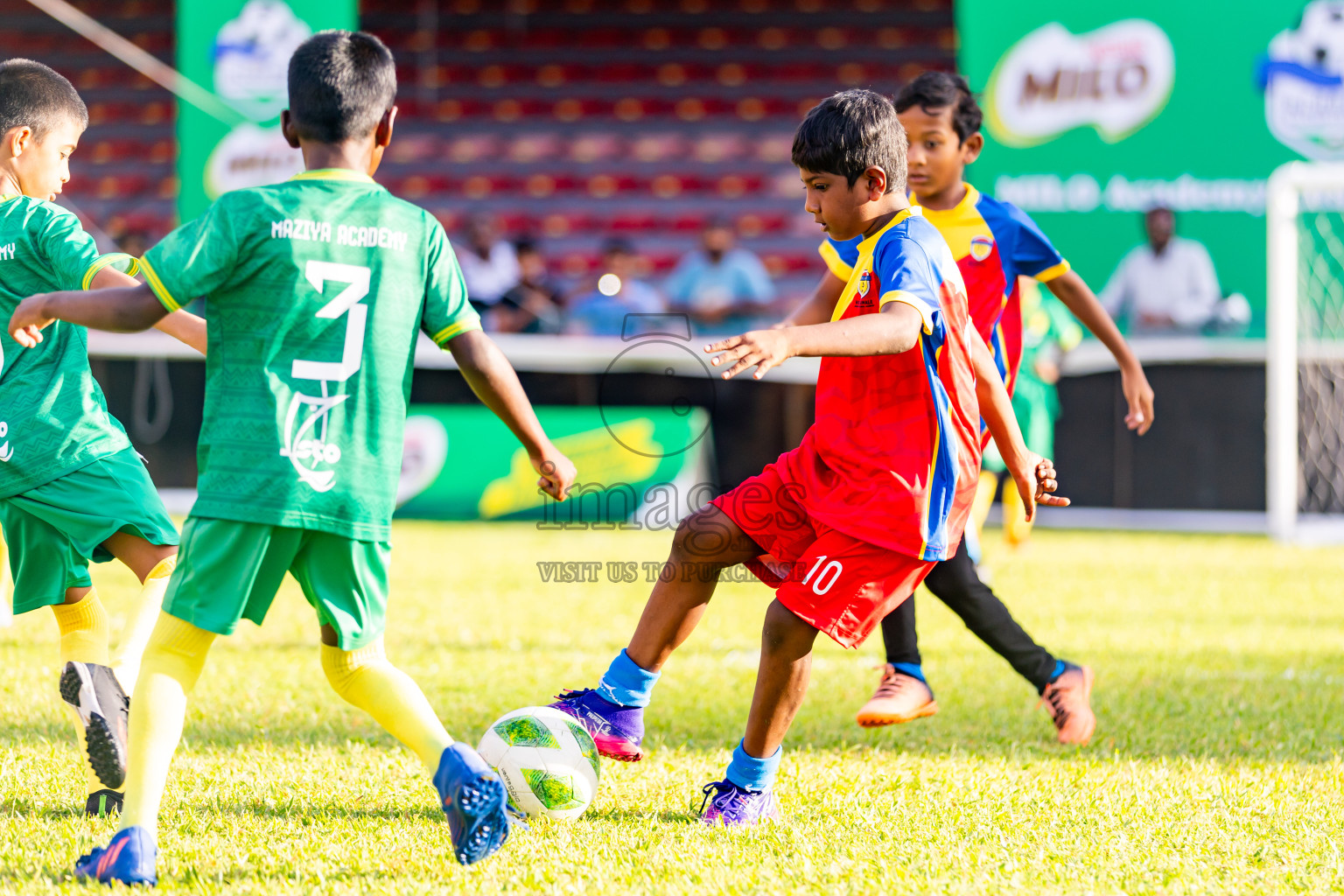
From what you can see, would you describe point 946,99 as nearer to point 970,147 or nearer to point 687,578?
point 970,147

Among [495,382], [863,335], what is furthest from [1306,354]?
[495,382]

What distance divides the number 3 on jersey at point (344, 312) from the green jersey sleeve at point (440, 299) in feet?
0.46

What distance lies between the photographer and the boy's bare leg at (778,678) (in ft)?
9.80

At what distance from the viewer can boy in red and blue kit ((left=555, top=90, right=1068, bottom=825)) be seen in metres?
2.95

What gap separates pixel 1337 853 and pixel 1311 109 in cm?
992

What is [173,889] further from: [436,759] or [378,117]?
[378,117]

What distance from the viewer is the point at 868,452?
3027mm

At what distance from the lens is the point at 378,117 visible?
→ 103 inches

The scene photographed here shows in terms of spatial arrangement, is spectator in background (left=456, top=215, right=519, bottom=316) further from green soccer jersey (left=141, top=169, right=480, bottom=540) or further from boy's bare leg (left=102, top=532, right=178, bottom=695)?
Result: green soccer jersey (left=141, top=169, right=480, bottom=540)

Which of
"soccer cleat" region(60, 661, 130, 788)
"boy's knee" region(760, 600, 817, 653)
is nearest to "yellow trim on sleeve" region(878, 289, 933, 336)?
"boy's knee" region(760, 600, 817, 653)

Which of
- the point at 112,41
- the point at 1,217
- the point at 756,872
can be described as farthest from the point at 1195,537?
the point at 112,41

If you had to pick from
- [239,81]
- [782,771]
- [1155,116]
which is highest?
[239,81]

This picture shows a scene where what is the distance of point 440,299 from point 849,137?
971 mm

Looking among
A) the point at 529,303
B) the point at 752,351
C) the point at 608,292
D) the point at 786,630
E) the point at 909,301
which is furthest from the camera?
the point at 608,292
